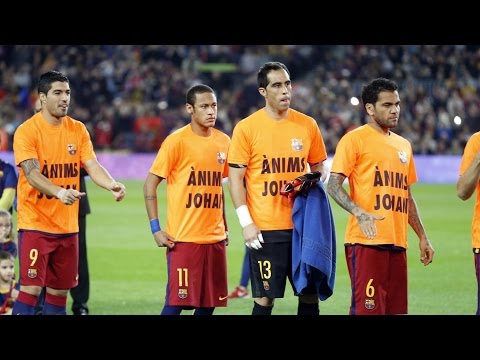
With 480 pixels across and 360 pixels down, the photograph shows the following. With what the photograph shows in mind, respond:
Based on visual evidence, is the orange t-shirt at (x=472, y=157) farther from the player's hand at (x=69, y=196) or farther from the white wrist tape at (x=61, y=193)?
the white wrist tape at (x=61, y=193)

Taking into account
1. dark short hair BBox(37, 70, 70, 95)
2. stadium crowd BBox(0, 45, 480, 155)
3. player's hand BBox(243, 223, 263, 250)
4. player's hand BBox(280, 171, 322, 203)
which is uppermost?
stadium crowd BBox(0, 45, 480, 155)

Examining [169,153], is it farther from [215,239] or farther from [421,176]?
[421,176]

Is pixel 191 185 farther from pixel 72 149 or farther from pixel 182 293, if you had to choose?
pixel 72 149

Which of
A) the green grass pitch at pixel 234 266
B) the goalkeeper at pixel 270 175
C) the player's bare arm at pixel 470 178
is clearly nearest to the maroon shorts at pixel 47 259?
the goalkeeper at pixel 270 175

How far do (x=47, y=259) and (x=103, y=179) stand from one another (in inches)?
32.8

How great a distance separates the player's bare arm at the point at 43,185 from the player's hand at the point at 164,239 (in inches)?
32.0

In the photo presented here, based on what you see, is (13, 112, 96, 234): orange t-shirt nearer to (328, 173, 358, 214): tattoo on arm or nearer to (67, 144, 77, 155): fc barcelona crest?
(67, 144, 77, 155): fc barcelona crest

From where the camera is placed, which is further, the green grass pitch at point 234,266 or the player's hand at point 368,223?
the green grass pitch at point 234,266

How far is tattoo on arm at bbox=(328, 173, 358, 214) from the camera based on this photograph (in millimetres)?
7410

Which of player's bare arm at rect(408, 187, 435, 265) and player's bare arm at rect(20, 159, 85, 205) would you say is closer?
player's bare arm at rect(20, 159, 85, 205)

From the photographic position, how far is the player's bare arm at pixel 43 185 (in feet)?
25.0

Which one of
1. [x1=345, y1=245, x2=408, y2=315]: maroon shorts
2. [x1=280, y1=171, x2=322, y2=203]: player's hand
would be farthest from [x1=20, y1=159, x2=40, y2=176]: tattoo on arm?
[x1=345, y1=245, x2=408, y2=315]: maroon shorts

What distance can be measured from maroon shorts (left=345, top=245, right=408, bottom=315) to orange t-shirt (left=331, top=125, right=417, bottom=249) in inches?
3.9
